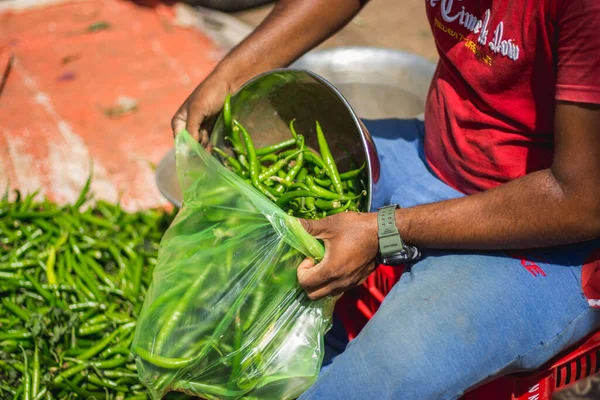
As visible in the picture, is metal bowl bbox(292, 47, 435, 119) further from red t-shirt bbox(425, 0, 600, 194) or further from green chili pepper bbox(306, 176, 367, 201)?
green chili pepper bbox(306, 176, 367, 201)

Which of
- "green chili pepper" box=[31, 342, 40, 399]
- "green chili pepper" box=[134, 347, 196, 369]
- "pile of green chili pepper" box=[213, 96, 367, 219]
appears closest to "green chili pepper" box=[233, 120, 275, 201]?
"pile of green chili pepper" box=[213, 96, 367, 219]

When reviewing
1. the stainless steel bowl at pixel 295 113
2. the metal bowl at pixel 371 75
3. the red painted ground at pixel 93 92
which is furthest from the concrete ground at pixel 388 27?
the stainless steel bowl at pixel 295 113

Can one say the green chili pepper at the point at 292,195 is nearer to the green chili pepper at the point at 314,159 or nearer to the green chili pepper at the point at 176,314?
the green chili pepper at the point at 314,159

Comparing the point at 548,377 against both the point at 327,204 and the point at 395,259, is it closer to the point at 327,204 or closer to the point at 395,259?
the point at 395,259

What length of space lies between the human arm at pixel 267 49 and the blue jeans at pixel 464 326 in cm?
87

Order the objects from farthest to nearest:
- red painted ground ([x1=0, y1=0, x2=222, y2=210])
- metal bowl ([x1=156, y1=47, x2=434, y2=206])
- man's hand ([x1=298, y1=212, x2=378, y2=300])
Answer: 1. red painted ground ([x1=0, y1=0, x2=222, y2=210])
2. metal bowl ([x1=156, y1=47, x2=434, y2=206])
3. man's hand ([x1=298, y1=212, x2=378, y2=300])

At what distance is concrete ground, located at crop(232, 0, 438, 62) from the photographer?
4.63 meters

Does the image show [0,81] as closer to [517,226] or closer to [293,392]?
[293,392]

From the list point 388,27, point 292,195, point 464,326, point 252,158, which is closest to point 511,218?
point 464,326

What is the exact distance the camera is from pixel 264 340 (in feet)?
5.63

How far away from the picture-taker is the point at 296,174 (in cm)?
207

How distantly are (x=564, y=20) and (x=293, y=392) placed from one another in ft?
3.81

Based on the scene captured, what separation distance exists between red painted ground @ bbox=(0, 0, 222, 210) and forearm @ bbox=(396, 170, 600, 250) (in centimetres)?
192

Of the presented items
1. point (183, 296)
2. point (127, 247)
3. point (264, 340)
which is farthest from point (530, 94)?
point (127, 247)
